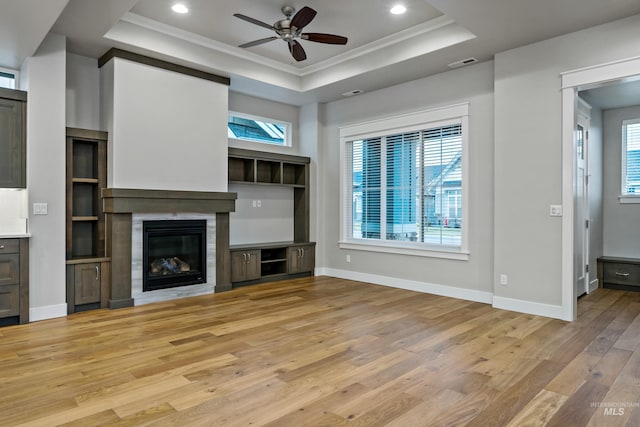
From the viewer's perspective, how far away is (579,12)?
3.87m

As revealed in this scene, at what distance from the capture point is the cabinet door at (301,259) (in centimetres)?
680

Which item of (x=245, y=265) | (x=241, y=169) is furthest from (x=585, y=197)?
(x=241, y=169)

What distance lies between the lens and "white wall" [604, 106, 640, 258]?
20.6 feet

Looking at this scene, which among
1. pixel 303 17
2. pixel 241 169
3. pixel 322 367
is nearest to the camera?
pixel 322 367

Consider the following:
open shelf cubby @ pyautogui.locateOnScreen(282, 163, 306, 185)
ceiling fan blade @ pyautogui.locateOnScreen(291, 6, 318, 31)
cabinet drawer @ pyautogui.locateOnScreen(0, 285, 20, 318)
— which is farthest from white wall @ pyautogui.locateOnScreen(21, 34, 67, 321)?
open shelf cubby @ pyautogui.locateOnScreen(282, 163, 306, 185)

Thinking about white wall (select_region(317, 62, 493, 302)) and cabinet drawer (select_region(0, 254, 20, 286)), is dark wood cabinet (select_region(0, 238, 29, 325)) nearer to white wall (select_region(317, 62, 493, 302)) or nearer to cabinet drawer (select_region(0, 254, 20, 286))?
cabinet drawer (select_region(0, 254, 20, 286))

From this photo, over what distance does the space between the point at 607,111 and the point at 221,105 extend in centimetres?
591

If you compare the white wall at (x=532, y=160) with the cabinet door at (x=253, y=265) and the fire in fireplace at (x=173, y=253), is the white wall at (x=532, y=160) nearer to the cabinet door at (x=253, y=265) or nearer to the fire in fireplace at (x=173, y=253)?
the cabinet door at (x=253, y=265)

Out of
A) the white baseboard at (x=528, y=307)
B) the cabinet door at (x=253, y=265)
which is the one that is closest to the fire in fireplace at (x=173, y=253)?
the cabinet door at (x=253, y=265)

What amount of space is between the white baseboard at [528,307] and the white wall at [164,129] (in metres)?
3.89

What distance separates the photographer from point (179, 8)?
442cm

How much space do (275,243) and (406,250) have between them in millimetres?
2147

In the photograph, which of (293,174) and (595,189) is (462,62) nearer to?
(595,189)

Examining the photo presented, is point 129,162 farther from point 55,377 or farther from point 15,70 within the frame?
point 55,377
